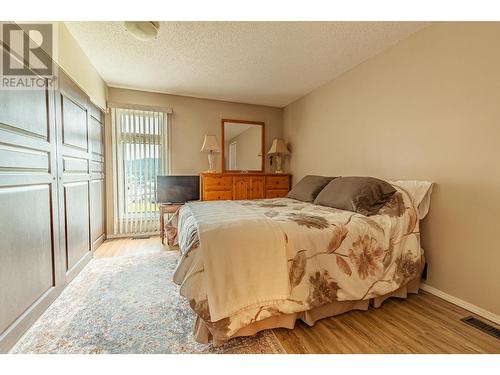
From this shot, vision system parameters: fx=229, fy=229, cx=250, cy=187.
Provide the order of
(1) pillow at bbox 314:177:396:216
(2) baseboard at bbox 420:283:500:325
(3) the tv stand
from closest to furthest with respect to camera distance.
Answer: (2) baseboard at bbox 420:283:500:325 < (1) pillow at bbox 314:177:396:216 < (3) the tv stand

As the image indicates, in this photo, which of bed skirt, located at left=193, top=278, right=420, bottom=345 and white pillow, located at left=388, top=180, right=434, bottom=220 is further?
white pillow, located at left=388, top=180, right=434, bottom=220

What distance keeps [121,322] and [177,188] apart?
2.42 meters

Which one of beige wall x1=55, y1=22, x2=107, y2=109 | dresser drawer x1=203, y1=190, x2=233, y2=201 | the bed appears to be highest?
beige wall x1=55, y1=22, x2=107, y2=109

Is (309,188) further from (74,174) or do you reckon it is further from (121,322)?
(74,174)

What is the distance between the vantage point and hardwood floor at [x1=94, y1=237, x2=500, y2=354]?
52.8 inches

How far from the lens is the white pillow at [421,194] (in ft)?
6.47

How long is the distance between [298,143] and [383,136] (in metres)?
1.75

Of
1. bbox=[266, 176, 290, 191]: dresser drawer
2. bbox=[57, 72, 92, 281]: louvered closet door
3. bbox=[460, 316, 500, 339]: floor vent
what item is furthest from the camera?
bbox=[266, 176, 290, 191]: dresser drawer

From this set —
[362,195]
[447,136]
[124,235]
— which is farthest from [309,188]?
[124,235]

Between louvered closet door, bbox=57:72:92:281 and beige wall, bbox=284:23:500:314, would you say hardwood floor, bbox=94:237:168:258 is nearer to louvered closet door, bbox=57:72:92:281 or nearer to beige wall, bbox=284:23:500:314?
louvered closet door, bbox=57:72:92:281

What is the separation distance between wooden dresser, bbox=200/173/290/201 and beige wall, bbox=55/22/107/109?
1.80m

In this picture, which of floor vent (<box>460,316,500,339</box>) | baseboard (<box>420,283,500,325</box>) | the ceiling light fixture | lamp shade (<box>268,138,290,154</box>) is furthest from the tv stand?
floor vent (<box>460,316,500,339</box>)

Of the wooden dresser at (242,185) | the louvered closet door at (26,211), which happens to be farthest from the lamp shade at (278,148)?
the louvered closet door at (26,211)

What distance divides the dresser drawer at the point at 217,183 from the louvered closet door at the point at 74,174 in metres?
1.57
